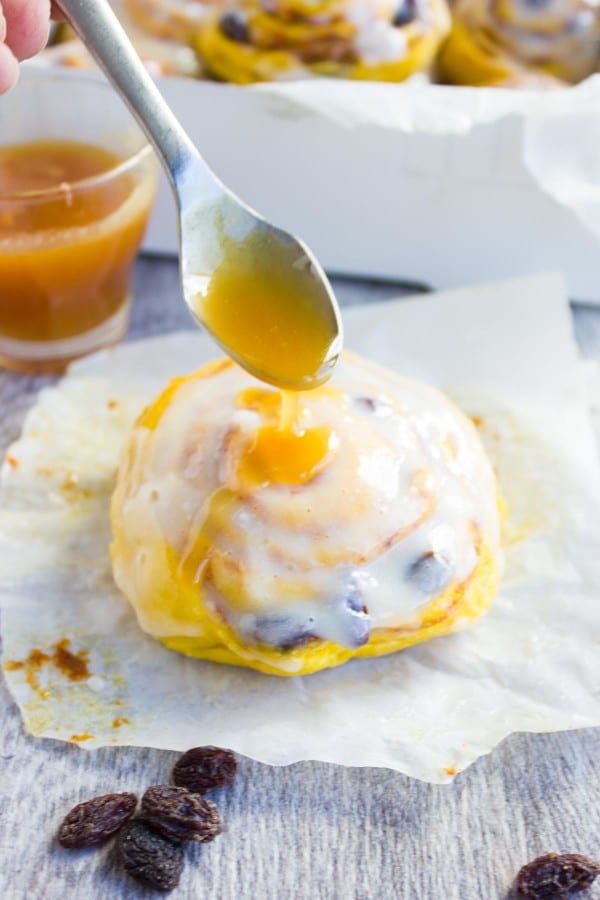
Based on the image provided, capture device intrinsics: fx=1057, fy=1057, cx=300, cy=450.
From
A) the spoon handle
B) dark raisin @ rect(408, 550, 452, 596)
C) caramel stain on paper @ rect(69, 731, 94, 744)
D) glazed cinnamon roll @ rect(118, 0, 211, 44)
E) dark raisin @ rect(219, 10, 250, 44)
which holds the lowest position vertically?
caramel stain on paper @ rect(69, 731, 94, 744)

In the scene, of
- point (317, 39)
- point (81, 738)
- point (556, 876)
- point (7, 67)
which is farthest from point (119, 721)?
point (317, 39)

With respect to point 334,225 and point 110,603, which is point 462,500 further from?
point 334,225

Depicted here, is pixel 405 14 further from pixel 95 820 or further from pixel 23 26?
pixel 95 820

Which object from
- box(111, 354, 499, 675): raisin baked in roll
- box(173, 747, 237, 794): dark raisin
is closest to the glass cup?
box(111, 354, 499, 675): raisin baked in roll

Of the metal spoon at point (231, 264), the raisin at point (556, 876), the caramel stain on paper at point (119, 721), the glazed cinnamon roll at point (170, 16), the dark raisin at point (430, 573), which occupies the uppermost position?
the metal spoon at point (231, 264)

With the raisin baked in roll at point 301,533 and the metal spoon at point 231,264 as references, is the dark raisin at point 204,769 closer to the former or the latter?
the raisin baked in roll at point 301,533

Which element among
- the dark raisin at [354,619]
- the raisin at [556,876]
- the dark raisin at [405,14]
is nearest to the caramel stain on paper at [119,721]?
the dark raisin at [354,619]

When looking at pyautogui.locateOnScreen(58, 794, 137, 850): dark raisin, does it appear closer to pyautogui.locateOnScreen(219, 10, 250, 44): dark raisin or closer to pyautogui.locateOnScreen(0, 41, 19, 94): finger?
pyautogui.locateOnScreen(0, 41, 19, 94): finger
